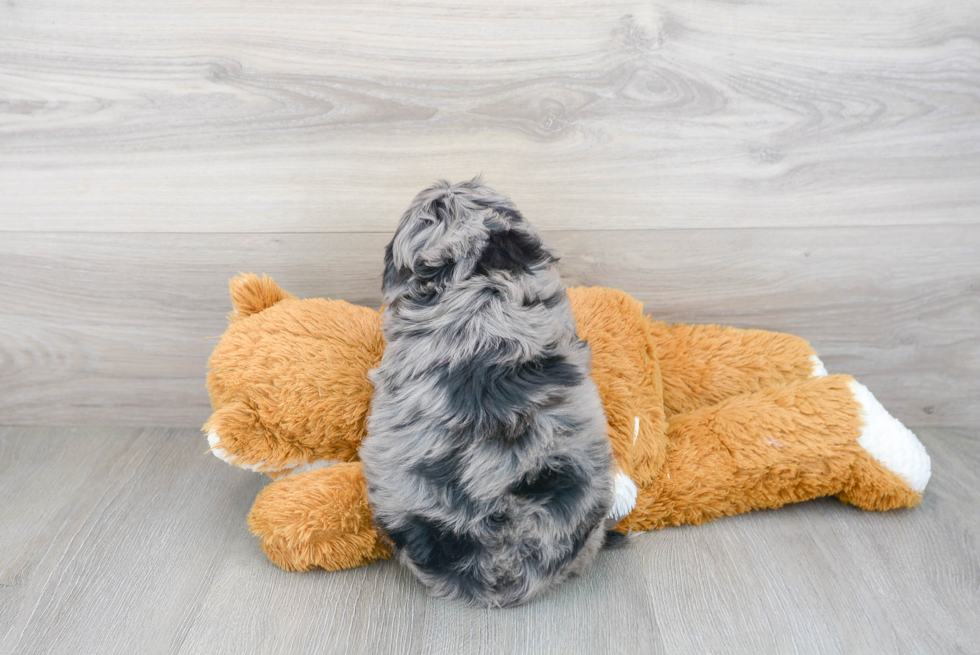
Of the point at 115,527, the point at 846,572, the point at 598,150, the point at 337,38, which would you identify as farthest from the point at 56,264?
the point at 846,572

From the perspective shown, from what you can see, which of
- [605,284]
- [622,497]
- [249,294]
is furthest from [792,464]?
[249,294]

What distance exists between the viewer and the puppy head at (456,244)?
755 mm

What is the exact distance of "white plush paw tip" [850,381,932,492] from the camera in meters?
0.93

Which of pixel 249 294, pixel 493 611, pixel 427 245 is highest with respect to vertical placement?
pixel 427 245

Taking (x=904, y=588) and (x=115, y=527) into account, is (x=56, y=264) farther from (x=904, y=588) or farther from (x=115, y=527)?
(x=904, y=588)

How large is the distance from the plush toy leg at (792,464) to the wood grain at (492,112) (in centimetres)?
33

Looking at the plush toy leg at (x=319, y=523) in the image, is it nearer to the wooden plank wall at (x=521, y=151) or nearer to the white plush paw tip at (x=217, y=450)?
the white plush paw tip at (x=217, y=450)

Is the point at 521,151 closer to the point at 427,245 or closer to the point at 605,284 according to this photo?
the point at 605,284

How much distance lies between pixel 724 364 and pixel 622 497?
30cm

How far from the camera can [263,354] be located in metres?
0.90

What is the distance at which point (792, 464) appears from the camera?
926 mm

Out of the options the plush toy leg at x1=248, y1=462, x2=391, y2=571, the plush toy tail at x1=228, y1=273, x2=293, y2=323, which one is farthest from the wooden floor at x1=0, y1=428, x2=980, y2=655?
the plush toy tail at x1=228, y1=273, x2=293, y2=323

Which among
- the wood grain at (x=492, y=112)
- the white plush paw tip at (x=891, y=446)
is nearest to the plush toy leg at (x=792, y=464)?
the white plush paw tip at (x=891, y=446)

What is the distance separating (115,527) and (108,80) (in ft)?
2.16
